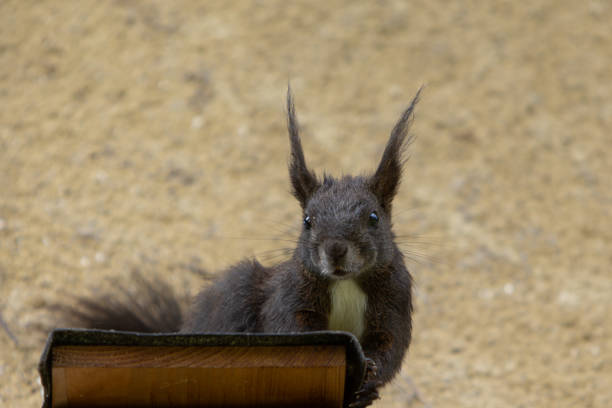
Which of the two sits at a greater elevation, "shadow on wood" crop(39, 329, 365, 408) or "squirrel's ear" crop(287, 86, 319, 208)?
"squirrel's ear" crop(287, 86, 319, 208)

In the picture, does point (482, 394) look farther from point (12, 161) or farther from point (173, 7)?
point (173, 7)

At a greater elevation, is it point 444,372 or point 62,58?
point 62,58

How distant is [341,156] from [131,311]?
2663 mm

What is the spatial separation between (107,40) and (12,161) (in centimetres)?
161

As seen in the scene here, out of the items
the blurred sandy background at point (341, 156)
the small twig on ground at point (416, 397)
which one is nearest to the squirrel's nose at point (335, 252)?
the blurred sandy background at point (341, 156)

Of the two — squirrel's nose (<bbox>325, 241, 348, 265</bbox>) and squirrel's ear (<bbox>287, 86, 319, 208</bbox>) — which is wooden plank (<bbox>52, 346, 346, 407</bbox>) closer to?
squirrel's nose (<bbox>325, 241, 348, 265</bbox>)

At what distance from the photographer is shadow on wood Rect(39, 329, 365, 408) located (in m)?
Answer: 2.02

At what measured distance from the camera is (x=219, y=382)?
2160mm

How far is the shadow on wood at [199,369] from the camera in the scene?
2.02 m

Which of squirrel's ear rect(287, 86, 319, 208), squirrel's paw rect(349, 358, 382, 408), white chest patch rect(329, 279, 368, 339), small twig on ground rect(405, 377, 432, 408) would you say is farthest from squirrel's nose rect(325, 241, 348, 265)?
small twig on ground rect(405, 377, 432, 408)

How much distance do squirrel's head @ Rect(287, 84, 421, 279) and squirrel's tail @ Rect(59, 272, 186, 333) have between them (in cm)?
91

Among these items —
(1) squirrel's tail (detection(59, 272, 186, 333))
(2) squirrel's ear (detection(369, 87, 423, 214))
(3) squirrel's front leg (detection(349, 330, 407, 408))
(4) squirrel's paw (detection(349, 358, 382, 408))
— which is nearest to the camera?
(4) squirrel's paw (detection(349, 358, 382, 408))

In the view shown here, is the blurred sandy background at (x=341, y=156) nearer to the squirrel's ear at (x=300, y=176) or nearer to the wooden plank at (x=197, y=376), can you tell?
the squirrel's ear at (x=300, y=176)

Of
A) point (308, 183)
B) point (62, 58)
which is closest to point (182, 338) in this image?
point (308, 183)
